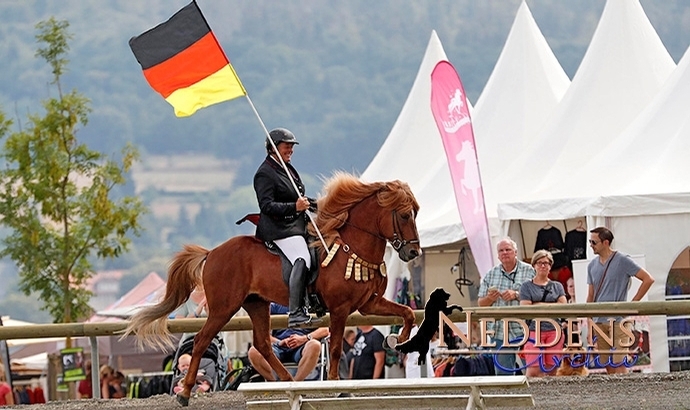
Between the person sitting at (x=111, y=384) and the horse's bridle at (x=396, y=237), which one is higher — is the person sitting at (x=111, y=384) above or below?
below

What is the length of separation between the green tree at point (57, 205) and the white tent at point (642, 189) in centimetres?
1061

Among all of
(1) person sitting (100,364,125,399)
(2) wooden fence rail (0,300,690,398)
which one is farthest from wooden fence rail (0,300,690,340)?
(1) person sitting (100,364,125,399)

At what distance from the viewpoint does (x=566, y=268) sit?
17.8 m

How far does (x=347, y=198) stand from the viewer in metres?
10.2

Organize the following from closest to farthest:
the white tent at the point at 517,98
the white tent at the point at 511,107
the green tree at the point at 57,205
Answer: the white tent at the point at 511,107 → the white tent at the point at 517,98 → the green tree at the point at 57,205

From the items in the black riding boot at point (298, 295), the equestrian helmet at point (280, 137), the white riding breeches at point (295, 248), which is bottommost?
the black riding boot at point (298, 295)

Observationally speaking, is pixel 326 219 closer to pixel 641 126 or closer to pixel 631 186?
pixel 631 186

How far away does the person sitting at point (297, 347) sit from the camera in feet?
38.2

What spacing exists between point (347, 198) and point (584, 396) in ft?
7.99

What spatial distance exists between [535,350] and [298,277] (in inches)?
122

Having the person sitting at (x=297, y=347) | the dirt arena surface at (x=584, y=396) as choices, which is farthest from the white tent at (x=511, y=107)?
the dirt arena surface at (x=584, y=396)

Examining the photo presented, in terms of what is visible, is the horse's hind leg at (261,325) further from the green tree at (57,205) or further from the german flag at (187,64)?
the green tree at (57,205)

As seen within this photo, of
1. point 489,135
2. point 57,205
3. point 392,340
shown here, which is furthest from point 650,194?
point 57,205

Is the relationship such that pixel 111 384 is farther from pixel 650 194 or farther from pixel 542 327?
pixel 542 327
